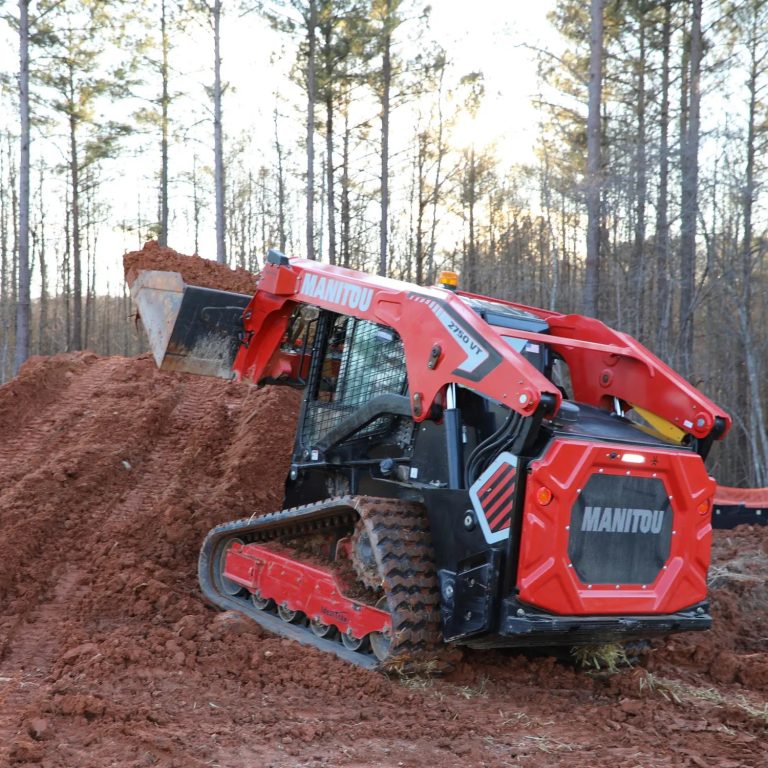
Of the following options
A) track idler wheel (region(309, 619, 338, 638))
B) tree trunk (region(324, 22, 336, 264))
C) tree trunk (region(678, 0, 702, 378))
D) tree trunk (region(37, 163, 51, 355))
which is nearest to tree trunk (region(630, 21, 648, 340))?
tree trunk (region(678, 0, 702, 378))

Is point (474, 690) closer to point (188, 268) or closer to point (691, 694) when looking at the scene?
point (691, 694)

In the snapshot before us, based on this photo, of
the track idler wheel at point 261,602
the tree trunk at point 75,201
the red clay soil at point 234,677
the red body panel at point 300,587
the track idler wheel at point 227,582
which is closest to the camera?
the red clay soil at point 234,677

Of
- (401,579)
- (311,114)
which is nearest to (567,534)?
(401,579)

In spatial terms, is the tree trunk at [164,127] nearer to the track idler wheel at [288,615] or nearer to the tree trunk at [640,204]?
the tree trunk at [640,204]

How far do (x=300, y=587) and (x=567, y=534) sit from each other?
6.72ft

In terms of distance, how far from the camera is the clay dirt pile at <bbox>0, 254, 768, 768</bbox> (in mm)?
4004

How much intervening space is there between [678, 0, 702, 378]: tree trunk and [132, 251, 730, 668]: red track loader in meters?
10.9

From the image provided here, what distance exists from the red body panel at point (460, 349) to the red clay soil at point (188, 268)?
1.36m

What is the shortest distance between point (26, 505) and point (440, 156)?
73.7ft

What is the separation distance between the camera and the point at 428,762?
12.8ft

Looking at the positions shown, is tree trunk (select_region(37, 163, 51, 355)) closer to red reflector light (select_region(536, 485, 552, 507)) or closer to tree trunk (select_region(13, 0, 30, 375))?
tree trunk (select_region(13, 0, 30, 375))

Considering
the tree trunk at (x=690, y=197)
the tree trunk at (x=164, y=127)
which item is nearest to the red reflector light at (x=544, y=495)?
the tree trunk at (x=690, y=197)

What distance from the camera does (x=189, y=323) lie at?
687 cm

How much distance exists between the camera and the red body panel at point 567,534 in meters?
4.54
